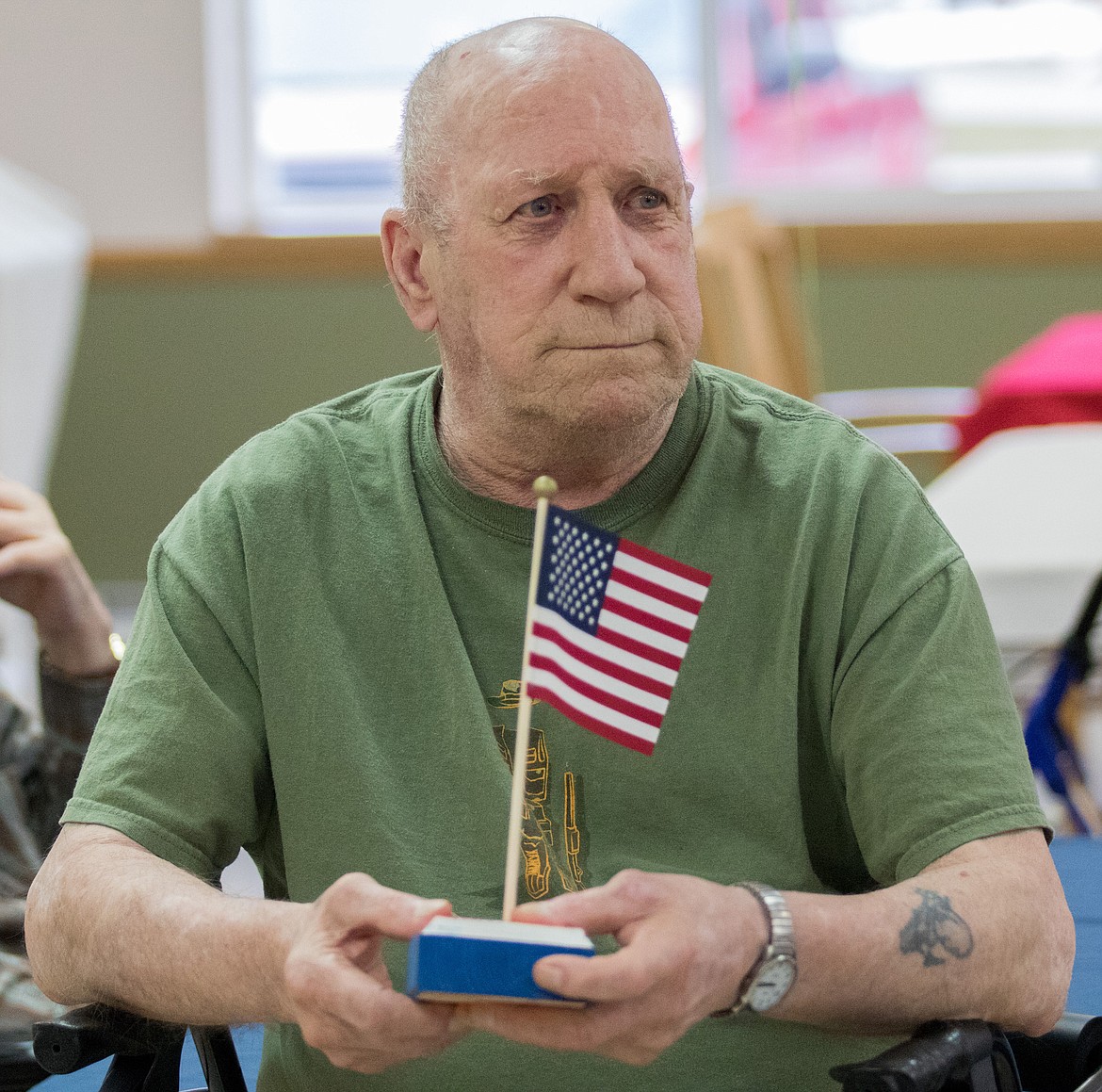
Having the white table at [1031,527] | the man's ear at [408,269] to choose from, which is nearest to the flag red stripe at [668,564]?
the man's ear at [408,269]

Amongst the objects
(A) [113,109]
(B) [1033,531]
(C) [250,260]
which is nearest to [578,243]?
(B) [1033,531]

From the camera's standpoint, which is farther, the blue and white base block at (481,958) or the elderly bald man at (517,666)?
the elderly bald man at (517,666)

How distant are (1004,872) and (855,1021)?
0.49 feet

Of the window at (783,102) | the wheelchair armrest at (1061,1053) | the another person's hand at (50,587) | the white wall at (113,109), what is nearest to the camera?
the wheelchair armrest at (1061,1053)

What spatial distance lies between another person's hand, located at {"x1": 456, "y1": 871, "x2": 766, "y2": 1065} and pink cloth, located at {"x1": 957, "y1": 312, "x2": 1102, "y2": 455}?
3.03 m

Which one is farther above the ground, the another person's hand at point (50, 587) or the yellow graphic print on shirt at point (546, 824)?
the another person's hand at point (50, 587)

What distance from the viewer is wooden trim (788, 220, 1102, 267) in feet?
18.8

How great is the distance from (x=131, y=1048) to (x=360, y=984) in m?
0.30

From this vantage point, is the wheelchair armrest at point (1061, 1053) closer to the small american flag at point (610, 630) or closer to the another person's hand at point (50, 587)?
A: the small american flag at point (610, 630)

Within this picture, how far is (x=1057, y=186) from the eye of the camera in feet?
19.3

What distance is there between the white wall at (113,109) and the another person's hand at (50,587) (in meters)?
4.18

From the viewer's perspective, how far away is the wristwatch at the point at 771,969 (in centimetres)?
102

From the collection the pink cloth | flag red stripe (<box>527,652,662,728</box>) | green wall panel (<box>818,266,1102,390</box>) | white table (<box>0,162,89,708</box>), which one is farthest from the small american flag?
green wall panel (<box>818,266,1102,390</box>)

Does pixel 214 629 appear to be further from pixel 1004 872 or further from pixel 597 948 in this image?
pixel 1004 872
